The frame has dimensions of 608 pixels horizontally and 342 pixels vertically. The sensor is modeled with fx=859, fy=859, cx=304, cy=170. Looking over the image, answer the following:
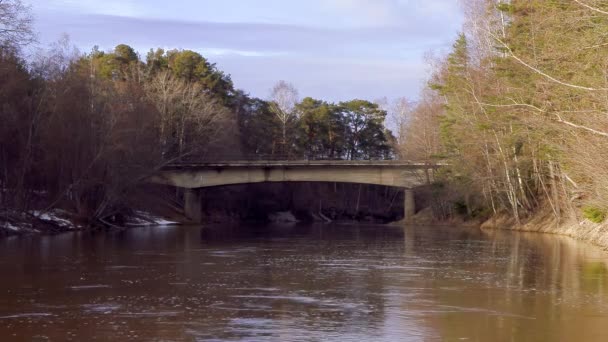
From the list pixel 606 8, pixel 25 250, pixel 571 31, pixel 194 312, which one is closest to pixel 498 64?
pixel 571 31

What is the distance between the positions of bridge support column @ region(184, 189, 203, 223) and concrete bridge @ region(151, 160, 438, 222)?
0.44 m

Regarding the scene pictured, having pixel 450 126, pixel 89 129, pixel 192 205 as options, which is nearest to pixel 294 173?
pixel 192 205

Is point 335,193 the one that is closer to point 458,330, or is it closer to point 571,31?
point 571,31

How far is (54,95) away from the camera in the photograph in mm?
47469

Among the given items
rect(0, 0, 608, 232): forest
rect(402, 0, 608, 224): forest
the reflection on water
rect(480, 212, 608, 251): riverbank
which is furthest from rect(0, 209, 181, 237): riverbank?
rect(480, 212, 608, 251): riverbank

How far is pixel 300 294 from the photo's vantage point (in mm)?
20141

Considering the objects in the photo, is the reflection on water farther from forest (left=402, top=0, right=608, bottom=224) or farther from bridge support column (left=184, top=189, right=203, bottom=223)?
bridge support column (left=184, top=189, right=203, bottom=223)

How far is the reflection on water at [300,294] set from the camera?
15094 millimetres

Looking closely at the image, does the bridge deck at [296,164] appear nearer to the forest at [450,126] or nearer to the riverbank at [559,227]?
the forest at [450,126]

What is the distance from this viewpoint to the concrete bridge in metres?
70.5

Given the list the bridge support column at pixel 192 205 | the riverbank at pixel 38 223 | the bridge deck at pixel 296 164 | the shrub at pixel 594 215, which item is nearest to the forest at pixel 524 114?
the shrub at pixel 594 215

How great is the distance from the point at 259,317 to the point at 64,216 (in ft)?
122

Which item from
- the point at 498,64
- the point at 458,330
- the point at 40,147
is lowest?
the point at 458,330

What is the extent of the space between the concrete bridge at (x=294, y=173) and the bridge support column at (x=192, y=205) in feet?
1.45
